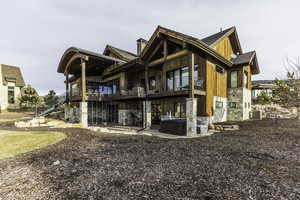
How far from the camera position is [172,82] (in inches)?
526

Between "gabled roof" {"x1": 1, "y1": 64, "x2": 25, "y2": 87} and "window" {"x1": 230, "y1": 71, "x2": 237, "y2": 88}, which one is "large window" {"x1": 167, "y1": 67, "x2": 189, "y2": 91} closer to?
"window" {"x1": 230, "y1": 71, "x2": 237, "y2": 88}

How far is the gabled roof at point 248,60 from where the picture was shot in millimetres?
14239

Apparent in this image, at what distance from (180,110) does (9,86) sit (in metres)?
36.1

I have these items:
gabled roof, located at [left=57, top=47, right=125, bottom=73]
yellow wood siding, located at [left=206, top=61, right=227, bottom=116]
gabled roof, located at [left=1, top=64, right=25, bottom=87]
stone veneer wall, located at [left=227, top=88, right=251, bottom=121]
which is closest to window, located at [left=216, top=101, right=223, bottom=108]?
yellow wood siding, located at [left=206, top=61, right=227, bottom=116]

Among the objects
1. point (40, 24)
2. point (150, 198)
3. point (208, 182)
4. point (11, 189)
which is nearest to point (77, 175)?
point (11, 189)

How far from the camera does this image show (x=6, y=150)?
533 centimetres

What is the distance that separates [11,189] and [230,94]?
56.7ft

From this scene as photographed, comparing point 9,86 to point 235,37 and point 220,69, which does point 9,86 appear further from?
point 235,37

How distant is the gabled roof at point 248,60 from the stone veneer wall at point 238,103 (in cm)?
292

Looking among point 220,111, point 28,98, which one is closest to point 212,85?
point 220,111

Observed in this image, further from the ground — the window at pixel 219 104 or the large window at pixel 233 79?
the large window at pixel 233 79

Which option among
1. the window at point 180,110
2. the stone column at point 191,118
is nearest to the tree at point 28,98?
the window at point 180,110

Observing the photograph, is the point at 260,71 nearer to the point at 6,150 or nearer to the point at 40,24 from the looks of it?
the point at 6,150

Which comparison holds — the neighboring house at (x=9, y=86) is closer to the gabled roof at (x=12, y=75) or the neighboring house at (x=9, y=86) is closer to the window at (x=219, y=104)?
the gabled roof at (x=12, y=75)
